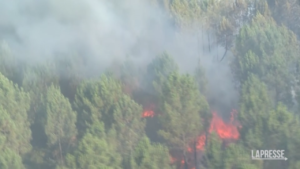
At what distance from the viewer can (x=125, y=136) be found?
6.83 metres

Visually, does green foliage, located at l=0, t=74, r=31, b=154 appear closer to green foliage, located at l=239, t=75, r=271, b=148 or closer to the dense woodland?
the dense woodland

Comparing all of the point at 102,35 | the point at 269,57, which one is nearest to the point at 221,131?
the point at 269,57

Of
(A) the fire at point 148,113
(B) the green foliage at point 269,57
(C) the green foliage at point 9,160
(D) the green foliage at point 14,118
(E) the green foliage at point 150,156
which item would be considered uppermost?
(B) the green foliage at point 269,57

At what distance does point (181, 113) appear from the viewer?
6.97m

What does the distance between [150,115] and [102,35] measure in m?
5.73

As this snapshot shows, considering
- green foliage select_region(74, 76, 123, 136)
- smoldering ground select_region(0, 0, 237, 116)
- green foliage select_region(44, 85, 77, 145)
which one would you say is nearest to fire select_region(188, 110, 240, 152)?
green foliage select_region(74, 76, 123, 136)

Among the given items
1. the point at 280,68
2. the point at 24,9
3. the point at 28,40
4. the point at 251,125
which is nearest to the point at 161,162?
the point at 251,125

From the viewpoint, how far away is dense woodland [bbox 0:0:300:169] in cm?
570

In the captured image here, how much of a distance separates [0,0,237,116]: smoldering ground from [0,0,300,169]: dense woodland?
1.75 feet

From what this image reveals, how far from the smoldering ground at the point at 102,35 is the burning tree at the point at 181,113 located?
2709 millimetres

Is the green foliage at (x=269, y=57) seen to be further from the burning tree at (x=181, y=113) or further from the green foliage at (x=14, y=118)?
the green foliage at (x=14, y=118)

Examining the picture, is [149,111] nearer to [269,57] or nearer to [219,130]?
[219,130]

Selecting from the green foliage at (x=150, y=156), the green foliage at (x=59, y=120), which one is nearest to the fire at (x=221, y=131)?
the green foliage at (x=150, y=156)

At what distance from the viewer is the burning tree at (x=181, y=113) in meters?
6.86
